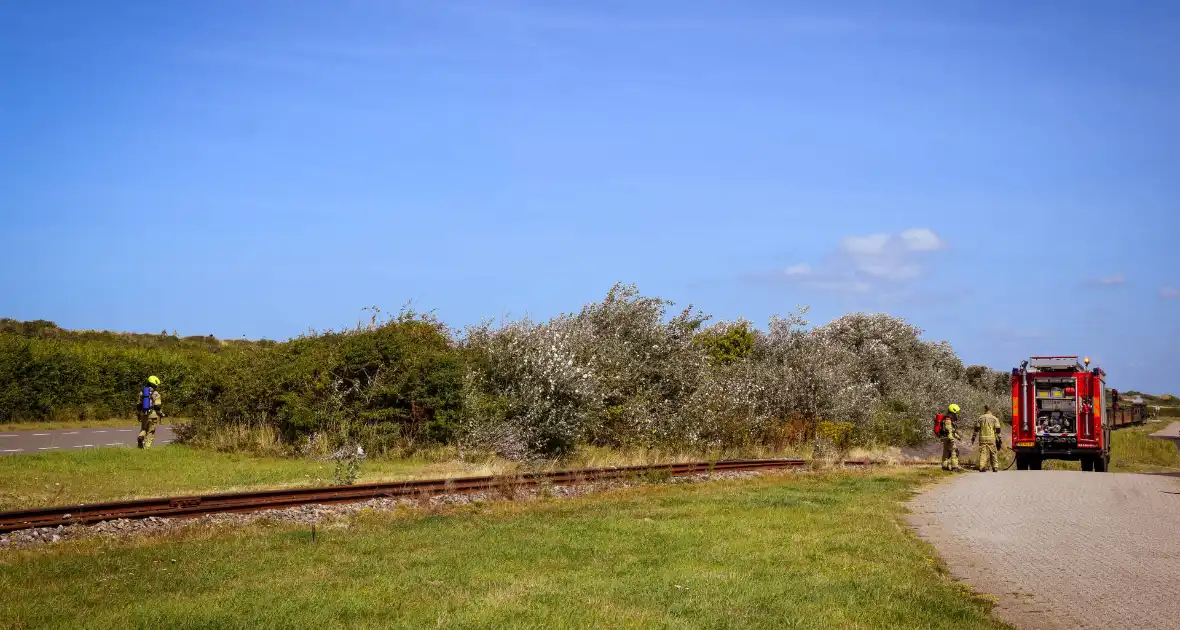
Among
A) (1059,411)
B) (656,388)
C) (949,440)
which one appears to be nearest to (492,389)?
(656,388)

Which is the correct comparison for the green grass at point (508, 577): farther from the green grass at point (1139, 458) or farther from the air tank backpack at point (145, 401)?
the green grass at point (1139, 458)

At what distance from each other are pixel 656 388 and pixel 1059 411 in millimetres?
11508

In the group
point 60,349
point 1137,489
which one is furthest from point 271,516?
point 60,349

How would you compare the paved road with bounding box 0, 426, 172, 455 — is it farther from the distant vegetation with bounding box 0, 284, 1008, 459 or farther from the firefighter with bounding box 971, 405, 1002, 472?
the firefighter with bounding box 971, 405, 1002, 472

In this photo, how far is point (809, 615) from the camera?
9.23m

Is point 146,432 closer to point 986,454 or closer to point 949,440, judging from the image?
point 949,440

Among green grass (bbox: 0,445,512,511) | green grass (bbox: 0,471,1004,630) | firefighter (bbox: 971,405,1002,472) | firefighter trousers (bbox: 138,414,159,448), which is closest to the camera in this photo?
green grass (bbox: 0,471,1004,630)

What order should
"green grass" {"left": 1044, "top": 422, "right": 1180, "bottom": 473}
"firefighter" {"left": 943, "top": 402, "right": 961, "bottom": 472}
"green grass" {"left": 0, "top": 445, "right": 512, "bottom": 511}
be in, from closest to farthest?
"green grass" {"left": 0, "top": 445, "right": 512, "bottom": 511} → "firefighter" {"left": 943, "top": 402, "right": 961, "bottom": 472} → "green grass" {"left": 1044, "top": 422, "right": 1180, "bottom": 473}

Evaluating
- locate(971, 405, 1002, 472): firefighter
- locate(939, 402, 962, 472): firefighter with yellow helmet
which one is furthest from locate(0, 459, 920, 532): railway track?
locate(971, 405, 1002, 472): firefighter

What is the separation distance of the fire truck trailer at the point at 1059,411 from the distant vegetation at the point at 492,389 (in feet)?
21.2

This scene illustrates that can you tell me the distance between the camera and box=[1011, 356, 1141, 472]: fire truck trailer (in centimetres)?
2842

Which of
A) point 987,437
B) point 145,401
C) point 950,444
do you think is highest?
point 145,401

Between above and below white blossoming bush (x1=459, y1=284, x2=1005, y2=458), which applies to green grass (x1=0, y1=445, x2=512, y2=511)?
below

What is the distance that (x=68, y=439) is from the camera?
29500mm
